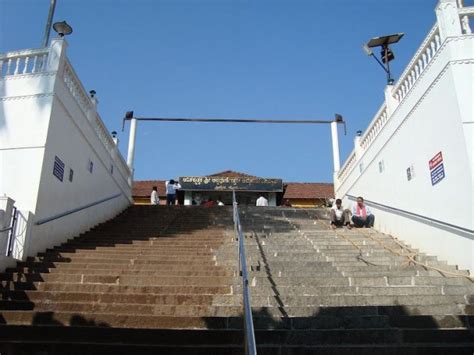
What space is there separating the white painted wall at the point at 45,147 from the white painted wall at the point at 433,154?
769 cm

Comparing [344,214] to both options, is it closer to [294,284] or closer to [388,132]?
[388,132]

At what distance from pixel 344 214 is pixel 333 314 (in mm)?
6338

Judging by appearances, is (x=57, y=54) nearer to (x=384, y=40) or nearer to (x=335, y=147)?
(x=384, y=40)

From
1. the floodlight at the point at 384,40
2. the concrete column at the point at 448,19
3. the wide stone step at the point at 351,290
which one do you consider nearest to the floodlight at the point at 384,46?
the floodlight at the point at 384,40

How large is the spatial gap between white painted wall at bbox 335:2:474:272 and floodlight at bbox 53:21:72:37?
8.07 meters

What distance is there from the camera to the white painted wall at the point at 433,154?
7.40 metres

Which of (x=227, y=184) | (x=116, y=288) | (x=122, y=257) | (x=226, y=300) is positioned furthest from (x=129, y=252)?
(x=227, y=184)

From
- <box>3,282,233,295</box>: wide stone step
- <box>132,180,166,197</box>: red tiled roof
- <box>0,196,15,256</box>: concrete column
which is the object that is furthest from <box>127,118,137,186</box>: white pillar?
<box>3,282,233,295</box>: wide stone step

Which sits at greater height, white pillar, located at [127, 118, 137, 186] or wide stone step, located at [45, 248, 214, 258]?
white pillar, located at [127, 118, 137, 186]

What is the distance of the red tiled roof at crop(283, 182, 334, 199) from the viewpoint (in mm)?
27672

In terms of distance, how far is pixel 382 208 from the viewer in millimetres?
11219

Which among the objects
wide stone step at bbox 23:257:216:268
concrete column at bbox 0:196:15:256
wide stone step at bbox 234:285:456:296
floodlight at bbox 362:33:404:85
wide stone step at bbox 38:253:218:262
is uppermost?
floodlight at bbox 362:33:404:85

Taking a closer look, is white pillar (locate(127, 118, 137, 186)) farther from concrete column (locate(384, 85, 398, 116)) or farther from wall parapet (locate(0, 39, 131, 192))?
concrete column (locate(384, 85, 398, 116))

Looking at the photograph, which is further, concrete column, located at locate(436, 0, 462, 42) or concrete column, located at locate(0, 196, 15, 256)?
concrete column, located at locate(436, 0, 462, 42)
